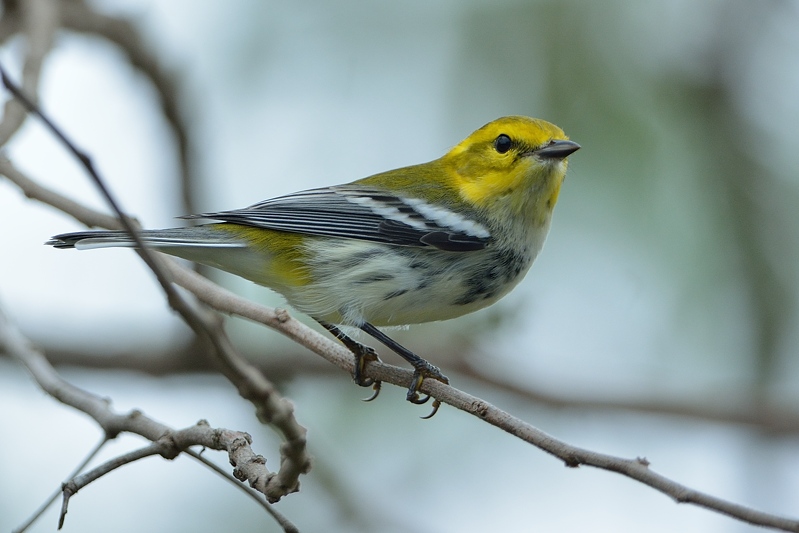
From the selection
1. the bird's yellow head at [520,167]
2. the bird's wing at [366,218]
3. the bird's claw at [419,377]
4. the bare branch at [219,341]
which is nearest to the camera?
the bare branch at [219,341]

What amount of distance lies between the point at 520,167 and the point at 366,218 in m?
0.88

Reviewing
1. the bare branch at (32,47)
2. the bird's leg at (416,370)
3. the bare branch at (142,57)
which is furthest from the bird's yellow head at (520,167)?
the bare branch at (32,47)

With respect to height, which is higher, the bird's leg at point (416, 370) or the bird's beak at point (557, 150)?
the bird's beak at point (557, 150)

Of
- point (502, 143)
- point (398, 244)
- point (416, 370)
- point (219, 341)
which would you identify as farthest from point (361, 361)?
point (219, 341)

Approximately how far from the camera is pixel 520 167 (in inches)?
183

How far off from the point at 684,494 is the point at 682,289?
514 cm

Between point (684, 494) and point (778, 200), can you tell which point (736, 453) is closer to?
point (778, 200)

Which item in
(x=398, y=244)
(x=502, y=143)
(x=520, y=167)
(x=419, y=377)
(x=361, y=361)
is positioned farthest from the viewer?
(x=502, y=143)

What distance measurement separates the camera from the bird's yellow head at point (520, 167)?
4.59 metres

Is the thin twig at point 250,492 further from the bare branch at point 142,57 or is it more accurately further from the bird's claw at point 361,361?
the bare branch at point 142,57

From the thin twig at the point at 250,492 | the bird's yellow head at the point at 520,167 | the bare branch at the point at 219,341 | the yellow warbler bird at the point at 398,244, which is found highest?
the bird's yellow head at the point at 520,167

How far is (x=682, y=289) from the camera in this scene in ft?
23.5

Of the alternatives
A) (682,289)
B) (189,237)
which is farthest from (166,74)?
(682,289)

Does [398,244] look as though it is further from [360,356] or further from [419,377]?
[419,377]
